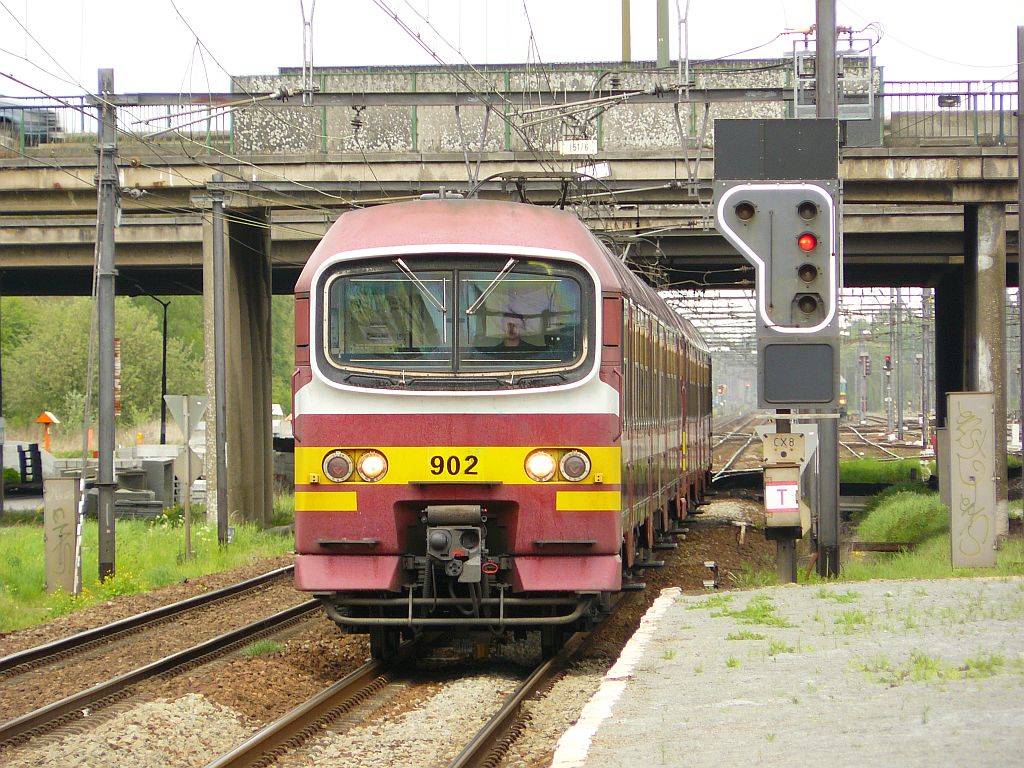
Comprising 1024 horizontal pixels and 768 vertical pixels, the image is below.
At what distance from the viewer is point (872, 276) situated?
37.2 m

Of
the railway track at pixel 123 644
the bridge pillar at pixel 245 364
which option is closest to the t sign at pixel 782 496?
the railway track at pixel 123 644

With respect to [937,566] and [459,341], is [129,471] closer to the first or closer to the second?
[937,566]

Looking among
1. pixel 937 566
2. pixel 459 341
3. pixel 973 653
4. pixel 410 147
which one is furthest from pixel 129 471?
pixel 973 653

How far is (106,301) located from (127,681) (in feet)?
27.2

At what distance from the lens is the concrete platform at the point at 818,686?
6234 millimetres

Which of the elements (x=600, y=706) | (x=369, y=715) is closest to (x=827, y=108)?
(x=369, y=715)

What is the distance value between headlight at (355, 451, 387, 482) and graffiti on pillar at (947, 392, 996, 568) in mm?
6850

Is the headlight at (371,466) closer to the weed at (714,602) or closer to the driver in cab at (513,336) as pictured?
the driver in cab at (513,336)

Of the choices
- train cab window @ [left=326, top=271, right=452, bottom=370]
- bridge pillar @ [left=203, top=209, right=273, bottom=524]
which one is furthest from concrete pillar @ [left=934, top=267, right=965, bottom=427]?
train cab window @ [left=326, top=271, right=452, bottom=370]

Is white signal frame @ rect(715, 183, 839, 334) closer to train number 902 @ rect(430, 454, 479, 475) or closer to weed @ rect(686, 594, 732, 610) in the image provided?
weed @ rect(686, 594, 732, 610)

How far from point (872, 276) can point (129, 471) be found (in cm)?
1929

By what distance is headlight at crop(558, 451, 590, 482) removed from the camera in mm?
9766

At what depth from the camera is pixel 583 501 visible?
9.74 m

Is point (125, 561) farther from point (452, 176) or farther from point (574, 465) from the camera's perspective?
point (574, 465)
